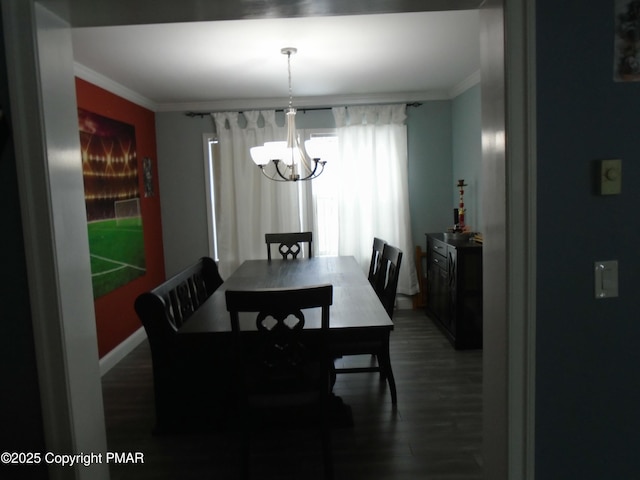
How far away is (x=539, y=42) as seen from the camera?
1.15 metres

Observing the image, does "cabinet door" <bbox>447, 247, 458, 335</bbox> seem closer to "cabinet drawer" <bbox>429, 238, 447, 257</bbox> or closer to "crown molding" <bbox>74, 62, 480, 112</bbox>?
"cabinet drawer" <bbox>429, 238, 447, 257</bbox>

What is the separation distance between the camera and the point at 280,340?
6.35ft

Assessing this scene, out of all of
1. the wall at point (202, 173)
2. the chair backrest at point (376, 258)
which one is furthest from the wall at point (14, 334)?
the wall at point (202, 173)

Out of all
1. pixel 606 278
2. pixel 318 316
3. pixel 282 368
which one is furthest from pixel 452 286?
pixel 606 278

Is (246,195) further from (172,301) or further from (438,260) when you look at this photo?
(172,301)

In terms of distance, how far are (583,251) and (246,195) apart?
13.1 ft

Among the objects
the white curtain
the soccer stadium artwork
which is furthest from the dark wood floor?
the white curtain

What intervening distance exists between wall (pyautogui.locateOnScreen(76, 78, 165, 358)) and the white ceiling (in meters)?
0.15

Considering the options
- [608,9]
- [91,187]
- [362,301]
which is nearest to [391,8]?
[608,9]

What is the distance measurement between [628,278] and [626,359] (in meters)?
0.23

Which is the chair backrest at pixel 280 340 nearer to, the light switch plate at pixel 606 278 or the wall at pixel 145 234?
the light switch plate at pixel 606 278

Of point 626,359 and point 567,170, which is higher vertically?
point 567,170

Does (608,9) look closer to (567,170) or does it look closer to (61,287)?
(567,170)

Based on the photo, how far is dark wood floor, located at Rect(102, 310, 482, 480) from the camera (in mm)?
2162
